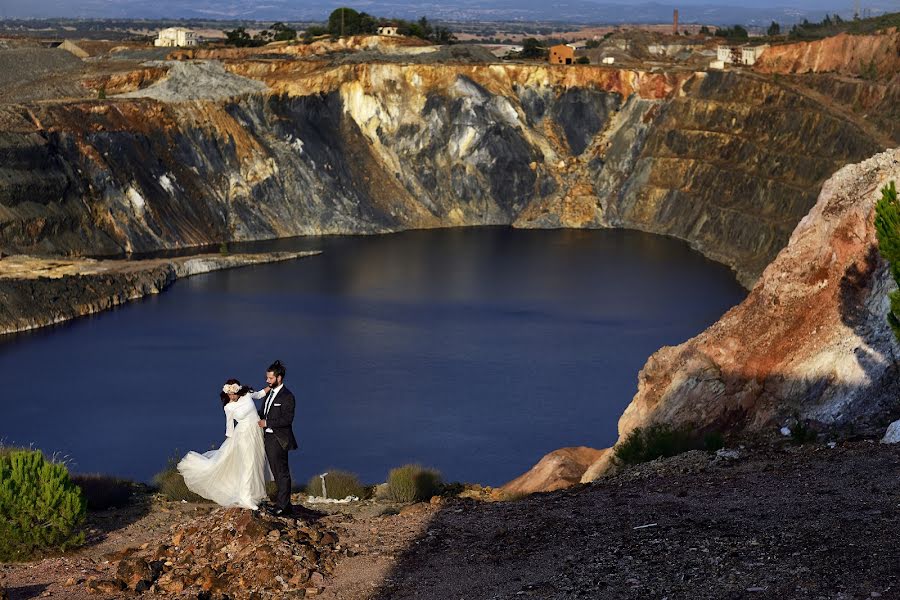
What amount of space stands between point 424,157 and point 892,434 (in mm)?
82346

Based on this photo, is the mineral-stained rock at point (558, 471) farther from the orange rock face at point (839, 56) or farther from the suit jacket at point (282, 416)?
the orange rock face at point (839, 56)

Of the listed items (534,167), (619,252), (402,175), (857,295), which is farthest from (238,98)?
(857,295)

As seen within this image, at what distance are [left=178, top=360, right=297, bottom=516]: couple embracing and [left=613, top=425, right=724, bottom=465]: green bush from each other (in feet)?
30.5

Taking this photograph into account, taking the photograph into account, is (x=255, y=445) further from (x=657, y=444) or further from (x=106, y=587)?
(x=657, y=444)

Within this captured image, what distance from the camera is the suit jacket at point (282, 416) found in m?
23.2

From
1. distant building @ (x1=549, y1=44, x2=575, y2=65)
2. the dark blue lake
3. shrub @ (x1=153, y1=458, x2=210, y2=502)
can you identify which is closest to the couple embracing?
shrub @ (x1=153, y1=458, x2=210, y2=502)

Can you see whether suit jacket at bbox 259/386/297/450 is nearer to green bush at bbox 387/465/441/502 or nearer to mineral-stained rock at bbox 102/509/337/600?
mineral-stained rock at bbox 102/509/337/600

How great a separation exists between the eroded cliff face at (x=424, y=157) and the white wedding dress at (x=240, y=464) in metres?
58.3

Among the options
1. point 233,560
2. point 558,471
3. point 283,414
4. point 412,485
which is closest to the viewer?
point 233,560

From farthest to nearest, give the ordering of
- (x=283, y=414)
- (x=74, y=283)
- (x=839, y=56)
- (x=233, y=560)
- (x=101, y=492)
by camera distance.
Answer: (x=839, y=56)
(x=74, y=283)
(x=101, y=492)
(x=283, y=414)
(x=233, y=560)

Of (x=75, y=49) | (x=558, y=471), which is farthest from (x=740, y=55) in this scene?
(x=558, y=471)

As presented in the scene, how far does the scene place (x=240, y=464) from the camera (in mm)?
23703

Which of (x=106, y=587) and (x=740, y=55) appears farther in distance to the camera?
(x=740, y=55)

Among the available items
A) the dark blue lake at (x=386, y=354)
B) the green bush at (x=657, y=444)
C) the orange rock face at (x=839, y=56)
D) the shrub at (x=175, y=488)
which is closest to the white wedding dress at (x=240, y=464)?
the shrub at (x=175, y=488)
